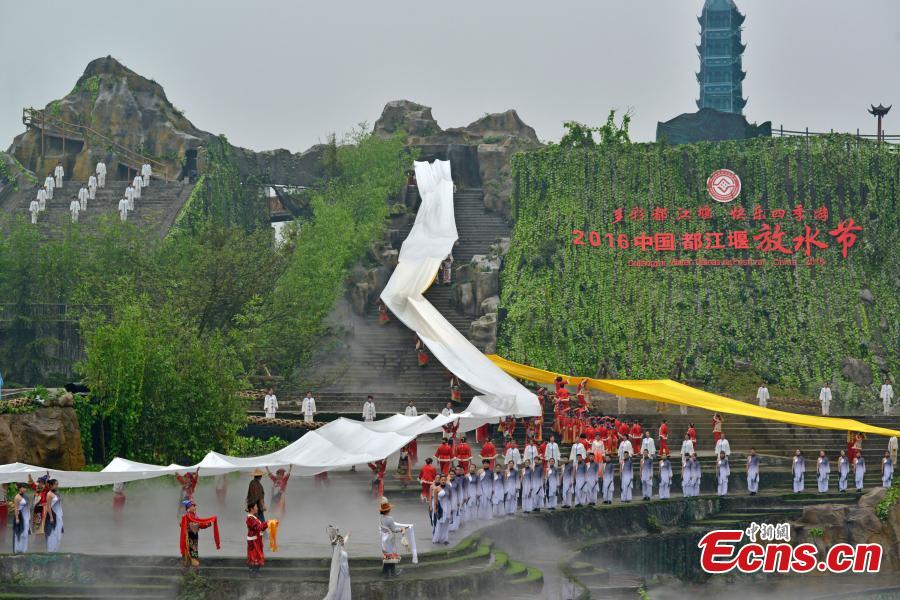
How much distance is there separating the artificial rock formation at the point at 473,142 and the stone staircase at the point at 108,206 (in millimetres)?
12962

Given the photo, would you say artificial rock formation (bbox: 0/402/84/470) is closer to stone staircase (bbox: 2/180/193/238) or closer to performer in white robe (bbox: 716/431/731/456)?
performer in white robe (bbox: 716/431/731/456)

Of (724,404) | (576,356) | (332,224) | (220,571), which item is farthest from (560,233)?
(220,571)

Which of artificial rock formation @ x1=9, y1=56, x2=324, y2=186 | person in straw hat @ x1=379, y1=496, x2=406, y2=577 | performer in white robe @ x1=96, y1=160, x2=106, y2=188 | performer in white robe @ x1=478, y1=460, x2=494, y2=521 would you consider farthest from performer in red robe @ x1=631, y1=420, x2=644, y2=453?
artificial rock formation @ x1=9, y1=56, x2=324, y2=186

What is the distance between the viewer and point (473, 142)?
6656cm

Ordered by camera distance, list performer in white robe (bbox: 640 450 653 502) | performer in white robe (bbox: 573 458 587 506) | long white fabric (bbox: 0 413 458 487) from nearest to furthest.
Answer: long white fabric (bbox: 0 413 458 487) → performer in white robe (bbox: 573 458 587 506) → performer in white robe (bbox: 640 450 653 502)

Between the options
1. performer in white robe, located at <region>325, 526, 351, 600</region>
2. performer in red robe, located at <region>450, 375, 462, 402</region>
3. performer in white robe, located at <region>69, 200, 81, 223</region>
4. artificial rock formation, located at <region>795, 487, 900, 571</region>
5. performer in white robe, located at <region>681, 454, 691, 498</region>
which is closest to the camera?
performer in white robe, located at <region>325, 526, 351, 600</region>

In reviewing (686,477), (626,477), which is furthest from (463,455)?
(686,477)

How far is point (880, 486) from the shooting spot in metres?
34.4

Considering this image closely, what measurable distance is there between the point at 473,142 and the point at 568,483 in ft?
123

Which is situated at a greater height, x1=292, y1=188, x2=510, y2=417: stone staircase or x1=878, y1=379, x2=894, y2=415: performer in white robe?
x1=292, y1=188, x2=510, y2=417: stone staircase

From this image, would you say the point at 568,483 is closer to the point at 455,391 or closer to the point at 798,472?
the point at 798,472

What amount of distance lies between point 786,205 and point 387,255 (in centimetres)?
1427

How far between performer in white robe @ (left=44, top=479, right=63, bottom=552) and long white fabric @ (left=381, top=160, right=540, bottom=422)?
1179 centimetres

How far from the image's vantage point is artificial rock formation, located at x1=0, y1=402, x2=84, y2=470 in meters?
26.9
